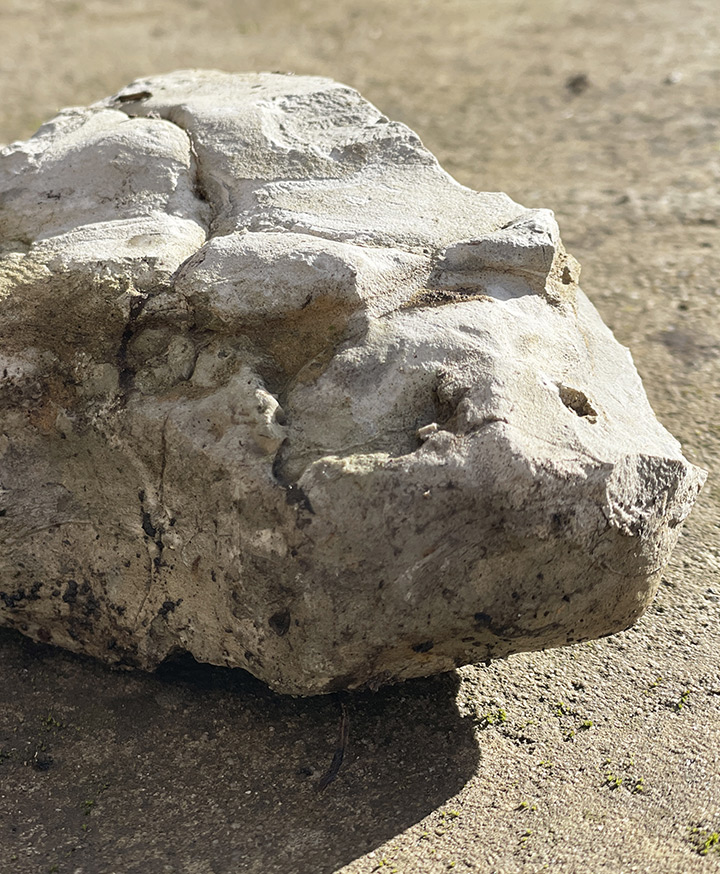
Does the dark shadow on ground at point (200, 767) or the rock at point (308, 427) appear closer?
the rock at point (308, 427)

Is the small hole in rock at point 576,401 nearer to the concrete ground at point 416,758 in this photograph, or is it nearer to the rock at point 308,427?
the rock at point 308,427

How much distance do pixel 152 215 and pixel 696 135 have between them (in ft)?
18.4

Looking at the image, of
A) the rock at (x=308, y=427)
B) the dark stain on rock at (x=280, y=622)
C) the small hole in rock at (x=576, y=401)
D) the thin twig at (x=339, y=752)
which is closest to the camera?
the rock at (x=308, y=427)

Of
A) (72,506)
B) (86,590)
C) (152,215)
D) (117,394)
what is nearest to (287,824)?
(86,590)

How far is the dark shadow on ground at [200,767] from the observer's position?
2910 mm

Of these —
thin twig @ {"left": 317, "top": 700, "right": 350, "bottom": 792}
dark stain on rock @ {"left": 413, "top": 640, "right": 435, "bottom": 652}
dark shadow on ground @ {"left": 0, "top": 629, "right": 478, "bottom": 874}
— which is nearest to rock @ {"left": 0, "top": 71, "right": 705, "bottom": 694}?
dark stain on rock @ {"left": 413, "top": 640, "right": 435, "bottom": 652}

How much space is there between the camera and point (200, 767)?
316 cm

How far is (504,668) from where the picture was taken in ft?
11.7

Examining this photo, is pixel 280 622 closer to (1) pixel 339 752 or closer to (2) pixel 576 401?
(1) pixel 339 752

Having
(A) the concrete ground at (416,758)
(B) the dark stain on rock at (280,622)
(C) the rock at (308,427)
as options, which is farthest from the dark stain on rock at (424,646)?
(A) the concrete ground at (416,758)

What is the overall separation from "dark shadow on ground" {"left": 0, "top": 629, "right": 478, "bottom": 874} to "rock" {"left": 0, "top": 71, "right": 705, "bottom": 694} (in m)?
0.21

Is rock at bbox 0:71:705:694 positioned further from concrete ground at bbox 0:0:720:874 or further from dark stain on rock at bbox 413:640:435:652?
concrete ground at bbox 0:0:720:874

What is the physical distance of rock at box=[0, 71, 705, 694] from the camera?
273cm

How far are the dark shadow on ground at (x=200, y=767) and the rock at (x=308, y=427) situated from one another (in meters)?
0.21
